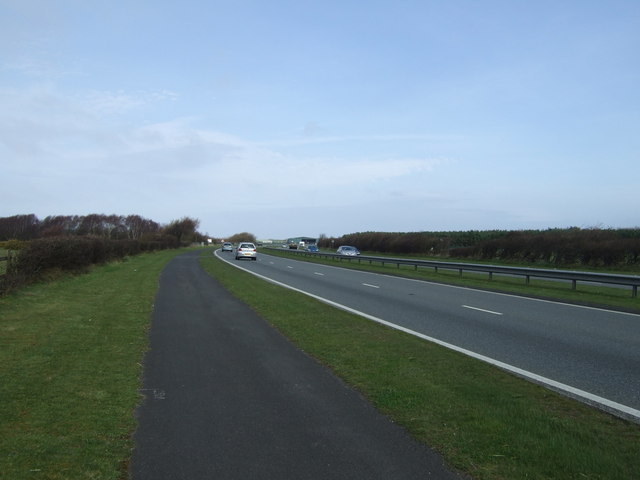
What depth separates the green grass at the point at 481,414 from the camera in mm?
4234

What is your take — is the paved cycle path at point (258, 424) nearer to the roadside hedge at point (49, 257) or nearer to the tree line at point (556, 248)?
the roadside hedge at point (49, 257)

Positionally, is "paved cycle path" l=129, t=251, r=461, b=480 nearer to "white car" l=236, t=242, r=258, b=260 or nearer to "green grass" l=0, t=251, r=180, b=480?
"green grass" l=0, t=251, r=180, b=480

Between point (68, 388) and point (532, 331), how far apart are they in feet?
28.6

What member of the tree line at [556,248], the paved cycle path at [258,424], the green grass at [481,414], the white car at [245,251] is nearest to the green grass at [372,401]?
the green grass at [481,414]

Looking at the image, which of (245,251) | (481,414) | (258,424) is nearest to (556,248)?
(245,251)

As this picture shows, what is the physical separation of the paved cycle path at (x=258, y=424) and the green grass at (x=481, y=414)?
306mm

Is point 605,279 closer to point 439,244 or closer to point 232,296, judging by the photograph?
point 232,296

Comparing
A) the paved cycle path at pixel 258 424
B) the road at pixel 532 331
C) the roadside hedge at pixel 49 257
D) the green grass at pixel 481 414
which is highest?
the roadside hedge at pixel 49 257

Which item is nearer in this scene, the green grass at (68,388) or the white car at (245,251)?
the green grass at (68,388)

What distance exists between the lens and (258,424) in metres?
5.20

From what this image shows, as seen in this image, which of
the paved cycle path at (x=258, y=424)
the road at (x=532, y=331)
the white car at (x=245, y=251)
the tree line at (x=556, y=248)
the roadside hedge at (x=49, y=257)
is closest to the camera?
the paved cycle path at (x=258, y=424)

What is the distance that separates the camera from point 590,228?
1578 inches

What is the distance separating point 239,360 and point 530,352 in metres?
4.85

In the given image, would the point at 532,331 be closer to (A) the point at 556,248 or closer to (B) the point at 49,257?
(B) the point at 49,257
